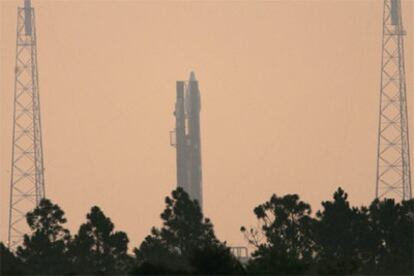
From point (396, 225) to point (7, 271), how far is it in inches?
2268

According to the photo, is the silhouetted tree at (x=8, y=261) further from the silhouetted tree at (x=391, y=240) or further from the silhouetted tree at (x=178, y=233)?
the silhouetted tree at (x=391, y=240)

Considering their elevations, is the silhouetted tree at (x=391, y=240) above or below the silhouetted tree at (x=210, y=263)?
above

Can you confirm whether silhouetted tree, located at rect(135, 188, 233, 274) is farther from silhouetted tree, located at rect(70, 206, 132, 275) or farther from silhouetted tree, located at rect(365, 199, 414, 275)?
silhouetted tree, located at rect(365, 199, 414, 275)

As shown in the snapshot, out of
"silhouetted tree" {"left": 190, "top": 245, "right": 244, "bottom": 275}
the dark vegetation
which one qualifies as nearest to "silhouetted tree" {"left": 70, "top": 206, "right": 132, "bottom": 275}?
the dark vegetation

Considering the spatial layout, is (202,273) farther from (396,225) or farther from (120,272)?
(396,225)

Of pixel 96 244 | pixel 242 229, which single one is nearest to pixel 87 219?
pixel 96 244

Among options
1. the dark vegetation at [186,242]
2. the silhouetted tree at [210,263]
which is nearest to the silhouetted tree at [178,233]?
the dark vegetation at [186,242]

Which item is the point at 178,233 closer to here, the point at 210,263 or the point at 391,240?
the point at 391,240

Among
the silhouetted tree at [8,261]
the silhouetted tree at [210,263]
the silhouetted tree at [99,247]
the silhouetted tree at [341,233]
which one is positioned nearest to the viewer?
the silhouetted tree at [210,263]

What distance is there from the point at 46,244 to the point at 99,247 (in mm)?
5054

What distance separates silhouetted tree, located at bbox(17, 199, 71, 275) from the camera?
179875mm

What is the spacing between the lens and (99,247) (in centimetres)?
18425

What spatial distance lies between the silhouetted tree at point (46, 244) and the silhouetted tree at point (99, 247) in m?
1.41

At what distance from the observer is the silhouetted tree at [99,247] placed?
18112cm
